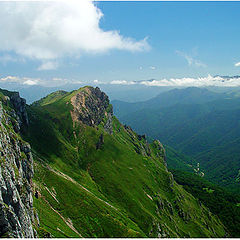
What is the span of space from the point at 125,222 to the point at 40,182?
66.7 meters

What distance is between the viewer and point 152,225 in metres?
153

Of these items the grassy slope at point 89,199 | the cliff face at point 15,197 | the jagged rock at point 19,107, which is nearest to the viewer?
the cliff face at point 15,197

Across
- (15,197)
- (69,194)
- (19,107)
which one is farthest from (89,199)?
(19,107)

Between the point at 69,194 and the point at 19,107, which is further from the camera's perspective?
the point at 19,107

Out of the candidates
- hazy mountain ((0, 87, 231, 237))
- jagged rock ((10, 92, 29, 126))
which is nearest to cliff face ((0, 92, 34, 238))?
hazy mountain ((0, 87, 231, 237))

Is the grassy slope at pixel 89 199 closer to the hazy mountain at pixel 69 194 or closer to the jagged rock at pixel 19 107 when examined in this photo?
the hazy mountain at pixel 69 194

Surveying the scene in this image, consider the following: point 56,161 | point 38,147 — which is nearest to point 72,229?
point 56,161

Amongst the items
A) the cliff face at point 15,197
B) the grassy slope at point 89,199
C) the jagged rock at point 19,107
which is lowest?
the grassy slope at point 89,199

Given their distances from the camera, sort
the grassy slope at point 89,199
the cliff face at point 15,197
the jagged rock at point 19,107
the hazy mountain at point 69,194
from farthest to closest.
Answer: the jagged rock at point 19,107
the grassy slope at point 89,199
the hazy mountain at point 69,194
the cliff face at point 15,197

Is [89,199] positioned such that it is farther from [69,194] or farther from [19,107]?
[19,107]

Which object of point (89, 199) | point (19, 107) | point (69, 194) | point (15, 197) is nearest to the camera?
point (15, 197)

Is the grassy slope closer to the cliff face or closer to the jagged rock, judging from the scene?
the jagged rock

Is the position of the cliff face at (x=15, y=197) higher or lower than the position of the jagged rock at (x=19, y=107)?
lower

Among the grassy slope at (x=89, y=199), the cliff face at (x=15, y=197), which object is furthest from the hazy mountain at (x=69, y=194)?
the cliff face at (x=15, y=197)
